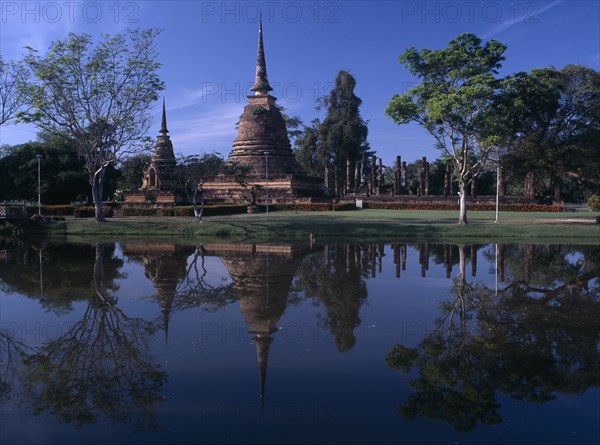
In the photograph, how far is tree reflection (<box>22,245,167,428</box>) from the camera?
5.21 meters

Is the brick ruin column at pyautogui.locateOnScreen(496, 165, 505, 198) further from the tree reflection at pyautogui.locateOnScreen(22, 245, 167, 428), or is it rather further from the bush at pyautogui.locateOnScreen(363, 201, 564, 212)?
the tree reflection at pyautogui.locateOnScreen(22, 245, 167, 428)

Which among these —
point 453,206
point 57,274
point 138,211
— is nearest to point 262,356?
point 57,274

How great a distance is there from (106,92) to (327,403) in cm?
2572

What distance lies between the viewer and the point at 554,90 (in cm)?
3130

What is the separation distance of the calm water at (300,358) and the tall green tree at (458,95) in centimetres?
1373

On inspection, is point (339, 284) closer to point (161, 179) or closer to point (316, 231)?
point (316, 231)

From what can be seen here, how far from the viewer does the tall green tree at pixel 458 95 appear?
81.9ft

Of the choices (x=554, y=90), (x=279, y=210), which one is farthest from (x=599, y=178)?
(x=279, y=210)

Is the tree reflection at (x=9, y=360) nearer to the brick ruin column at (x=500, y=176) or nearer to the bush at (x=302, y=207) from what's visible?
the brick ruin column at (x=500, y=176)

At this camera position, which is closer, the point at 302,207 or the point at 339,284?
the point at 339,284

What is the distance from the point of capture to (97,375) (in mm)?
6160

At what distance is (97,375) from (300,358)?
2461 millimetres

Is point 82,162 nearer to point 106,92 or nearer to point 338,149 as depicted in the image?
point 106,92

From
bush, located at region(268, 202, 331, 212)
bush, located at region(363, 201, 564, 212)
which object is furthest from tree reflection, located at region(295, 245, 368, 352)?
bush, located at region(363, 201, 564, 212)
